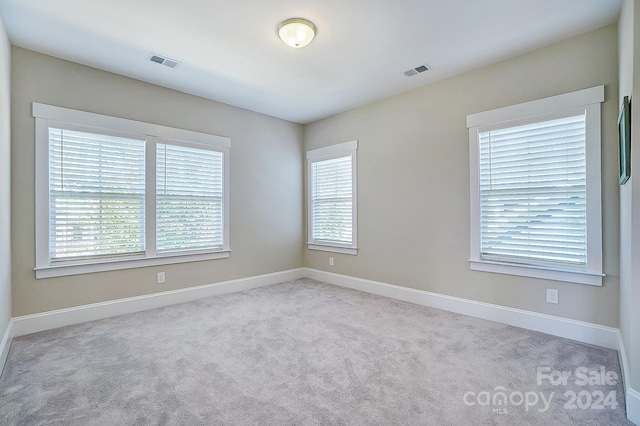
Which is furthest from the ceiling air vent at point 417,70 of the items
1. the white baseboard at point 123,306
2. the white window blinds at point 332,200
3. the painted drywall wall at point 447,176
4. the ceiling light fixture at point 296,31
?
the white baseboard at point 123,306

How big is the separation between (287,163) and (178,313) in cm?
292

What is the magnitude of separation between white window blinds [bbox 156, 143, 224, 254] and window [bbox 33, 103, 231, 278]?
1 cm

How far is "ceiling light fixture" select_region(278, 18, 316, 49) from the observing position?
8.24 feet

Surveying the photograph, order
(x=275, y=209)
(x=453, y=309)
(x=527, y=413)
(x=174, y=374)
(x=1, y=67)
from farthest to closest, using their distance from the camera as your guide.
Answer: (x=275, y=209), (x=453, y=309), (x=1, y=67), (x=174, y=374), (x=527, y=413)

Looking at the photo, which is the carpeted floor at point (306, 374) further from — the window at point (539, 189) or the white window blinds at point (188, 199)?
the white window blinds at point (188, 199)

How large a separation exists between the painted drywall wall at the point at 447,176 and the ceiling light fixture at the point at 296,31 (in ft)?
6.11

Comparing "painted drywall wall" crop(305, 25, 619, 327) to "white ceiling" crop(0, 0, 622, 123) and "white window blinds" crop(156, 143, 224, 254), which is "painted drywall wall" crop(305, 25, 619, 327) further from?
"white window blinds" crop(156, 143, 224, 254)

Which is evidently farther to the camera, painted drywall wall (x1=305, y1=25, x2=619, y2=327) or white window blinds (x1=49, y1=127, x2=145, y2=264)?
white window blinds (x1=49, y1=127, x2=145, y2=264)

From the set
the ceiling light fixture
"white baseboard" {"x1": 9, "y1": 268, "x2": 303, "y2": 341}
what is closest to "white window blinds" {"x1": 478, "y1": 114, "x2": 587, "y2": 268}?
the ceiling light fixture

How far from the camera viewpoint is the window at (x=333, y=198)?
4742 mm

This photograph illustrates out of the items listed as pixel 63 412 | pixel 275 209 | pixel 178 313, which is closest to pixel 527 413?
pixel 63 412

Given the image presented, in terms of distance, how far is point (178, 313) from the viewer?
11.6ft

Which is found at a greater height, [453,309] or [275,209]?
[275,209]

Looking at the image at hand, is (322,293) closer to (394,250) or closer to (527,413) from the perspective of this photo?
(394,250)
